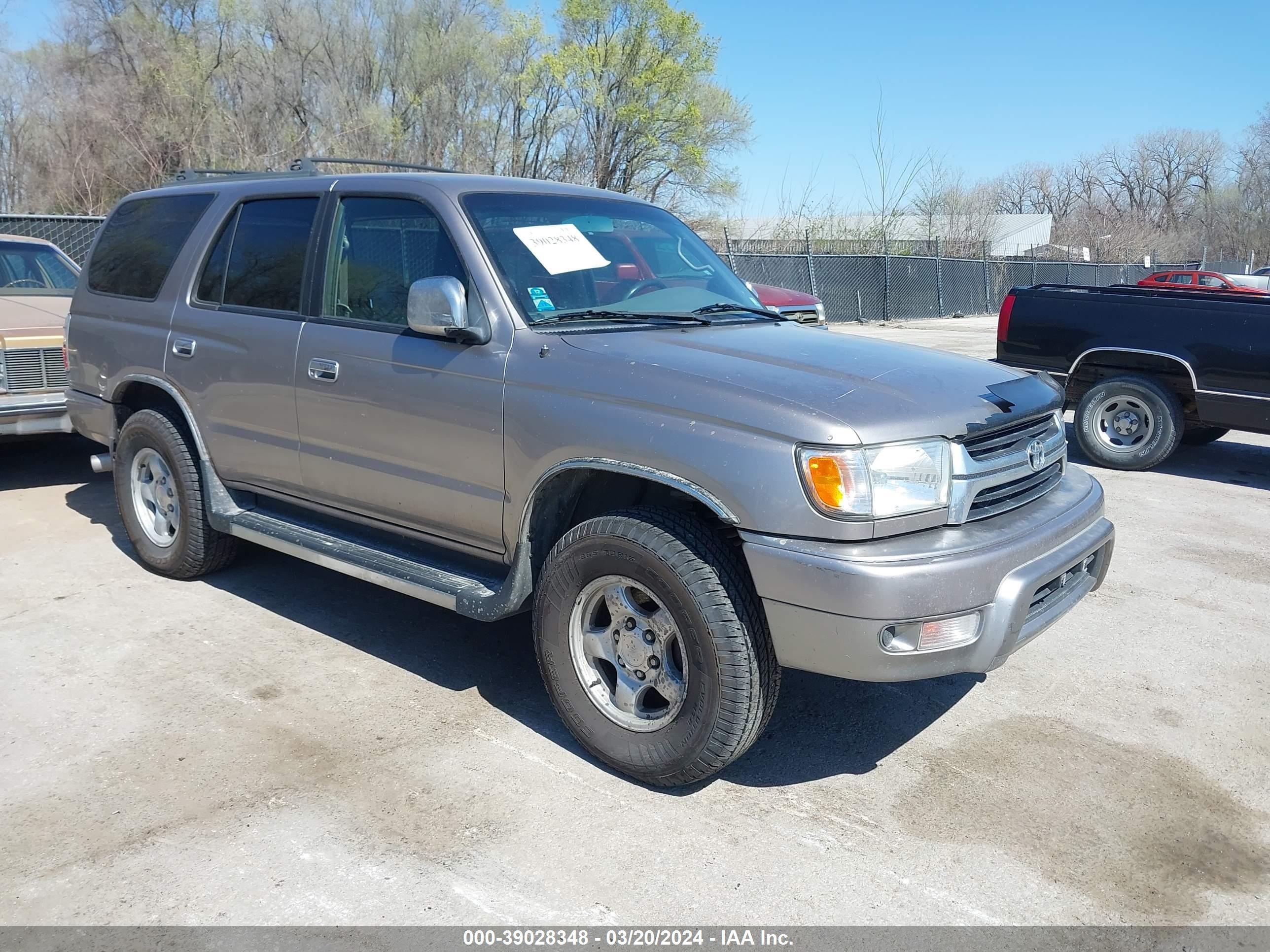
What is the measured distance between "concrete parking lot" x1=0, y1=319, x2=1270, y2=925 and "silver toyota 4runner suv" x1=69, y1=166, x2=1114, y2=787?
350mm

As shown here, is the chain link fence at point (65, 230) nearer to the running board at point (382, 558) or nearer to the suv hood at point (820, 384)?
the running board at point (382, 558)

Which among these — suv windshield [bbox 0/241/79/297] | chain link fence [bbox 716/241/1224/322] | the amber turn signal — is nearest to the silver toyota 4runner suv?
the amber turn signal

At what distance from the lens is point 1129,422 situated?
28.8 feet

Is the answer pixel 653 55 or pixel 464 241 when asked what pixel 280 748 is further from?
pixel 653 55

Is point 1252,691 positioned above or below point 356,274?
below

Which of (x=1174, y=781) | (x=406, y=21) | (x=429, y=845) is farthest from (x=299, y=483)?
(x=406, y=21)

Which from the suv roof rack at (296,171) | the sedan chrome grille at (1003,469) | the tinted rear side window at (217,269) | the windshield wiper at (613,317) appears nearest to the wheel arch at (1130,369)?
the sedan chrome grille at (1003,469)

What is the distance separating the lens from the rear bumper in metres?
5.66

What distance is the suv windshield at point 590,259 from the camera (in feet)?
13.1

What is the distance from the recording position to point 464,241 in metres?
3.97

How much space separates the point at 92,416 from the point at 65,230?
9.83 meters

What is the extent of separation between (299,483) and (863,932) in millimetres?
3041

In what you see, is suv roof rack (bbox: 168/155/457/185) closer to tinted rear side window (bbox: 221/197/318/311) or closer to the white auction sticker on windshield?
tinted rear side window (bbox: 221/197/318/311)

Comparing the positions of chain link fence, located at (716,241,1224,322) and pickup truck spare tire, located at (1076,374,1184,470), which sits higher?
chain link fence, located at (716,241,1224,322)
